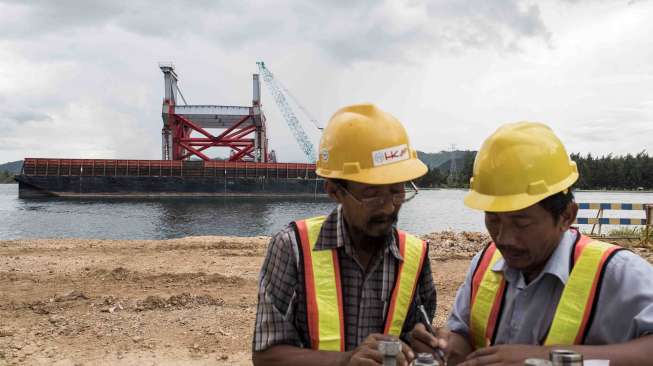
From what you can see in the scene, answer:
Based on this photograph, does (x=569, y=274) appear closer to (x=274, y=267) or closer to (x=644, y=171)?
(x=274, y=267)

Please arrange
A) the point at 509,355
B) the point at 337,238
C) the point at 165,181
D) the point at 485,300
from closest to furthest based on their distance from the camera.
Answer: the point at 509,355 → the point at 485,300 → the point at 337,238 → the point at 165,181

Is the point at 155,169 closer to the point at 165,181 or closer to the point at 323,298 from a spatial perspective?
the point at 165,181

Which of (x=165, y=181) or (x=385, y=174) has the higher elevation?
(x=385, y=174)

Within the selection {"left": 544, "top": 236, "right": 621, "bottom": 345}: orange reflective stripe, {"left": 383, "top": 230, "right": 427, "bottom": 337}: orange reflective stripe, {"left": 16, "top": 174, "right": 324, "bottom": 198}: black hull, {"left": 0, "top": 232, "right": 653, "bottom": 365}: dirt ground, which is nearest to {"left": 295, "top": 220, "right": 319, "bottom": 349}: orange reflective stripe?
{"left": 383, "top": 230, "right": 427, "bottom": 337}: orange reflective stripe

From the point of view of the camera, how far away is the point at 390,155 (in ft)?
6.07

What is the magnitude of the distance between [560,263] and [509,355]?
0.37 meters

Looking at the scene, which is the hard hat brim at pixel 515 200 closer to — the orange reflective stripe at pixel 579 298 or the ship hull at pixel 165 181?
the orange reflective stripe at pixel 579 298

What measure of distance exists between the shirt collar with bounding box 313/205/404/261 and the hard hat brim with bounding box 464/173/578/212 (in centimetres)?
37

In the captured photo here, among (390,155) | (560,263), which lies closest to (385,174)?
(390,155)

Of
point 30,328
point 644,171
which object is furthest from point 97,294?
point 644,171

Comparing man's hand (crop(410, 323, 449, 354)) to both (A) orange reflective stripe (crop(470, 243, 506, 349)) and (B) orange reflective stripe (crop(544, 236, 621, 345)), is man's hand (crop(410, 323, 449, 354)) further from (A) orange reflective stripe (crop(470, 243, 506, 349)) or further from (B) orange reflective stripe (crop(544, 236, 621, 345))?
(B) orange reflective stripe (crop(544, 236, 621, 345))

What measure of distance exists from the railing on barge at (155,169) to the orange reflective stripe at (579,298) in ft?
179

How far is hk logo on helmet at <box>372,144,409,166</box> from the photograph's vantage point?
1818 millimetres

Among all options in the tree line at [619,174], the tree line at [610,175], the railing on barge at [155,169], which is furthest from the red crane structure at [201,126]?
the tree line at [619,174]
